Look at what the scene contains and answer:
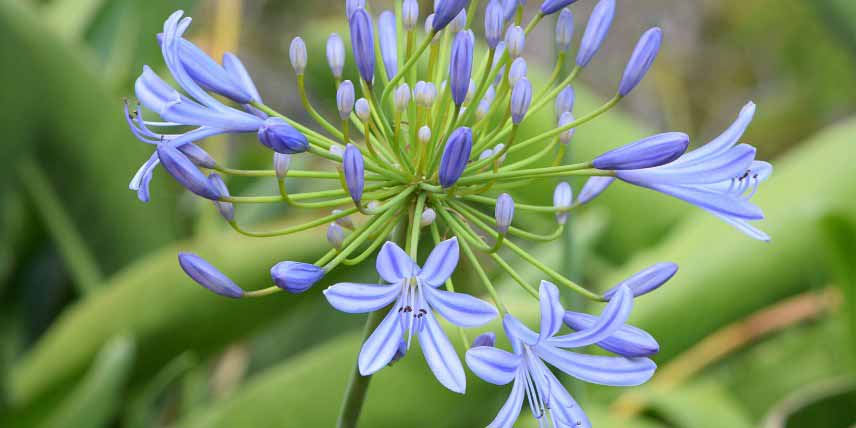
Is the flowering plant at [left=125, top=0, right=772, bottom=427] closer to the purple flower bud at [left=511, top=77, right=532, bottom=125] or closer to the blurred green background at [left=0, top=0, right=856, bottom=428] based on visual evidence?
the purple flower bud at [left=511, top=77, right=532, bottom=125]

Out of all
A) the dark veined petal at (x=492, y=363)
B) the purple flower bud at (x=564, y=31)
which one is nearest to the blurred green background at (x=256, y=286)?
the purple flower bud at (x=564, y=31)

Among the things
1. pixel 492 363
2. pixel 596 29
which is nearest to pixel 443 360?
pixel 492 363

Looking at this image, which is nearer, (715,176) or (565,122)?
(715,176)

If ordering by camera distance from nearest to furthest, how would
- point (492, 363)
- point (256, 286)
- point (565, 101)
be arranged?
point (492, 363)
point (565, 101)
point (256, 286)

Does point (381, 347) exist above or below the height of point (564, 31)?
below

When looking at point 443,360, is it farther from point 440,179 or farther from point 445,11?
point 445,11

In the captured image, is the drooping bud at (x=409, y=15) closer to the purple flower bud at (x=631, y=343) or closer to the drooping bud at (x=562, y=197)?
the drooping bud at (x=562, y=197)

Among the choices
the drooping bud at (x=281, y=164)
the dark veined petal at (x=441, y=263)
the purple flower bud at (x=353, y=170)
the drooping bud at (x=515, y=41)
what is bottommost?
the dark veined petal at (x=441, y=263)
